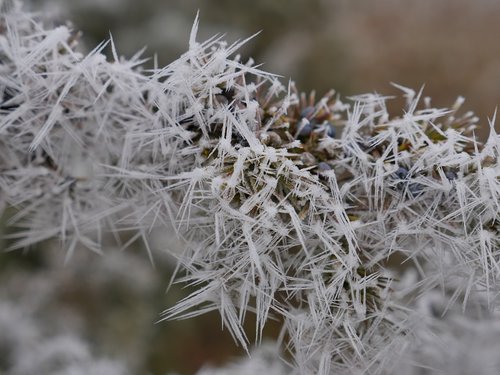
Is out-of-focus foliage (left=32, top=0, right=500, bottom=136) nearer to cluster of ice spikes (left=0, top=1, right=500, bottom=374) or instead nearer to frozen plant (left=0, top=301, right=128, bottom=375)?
cluster of ice spikes (left=0, top=1, right=500, bottom=374)

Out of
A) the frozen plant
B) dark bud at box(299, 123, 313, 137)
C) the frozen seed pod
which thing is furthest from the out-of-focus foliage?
the frozen plant

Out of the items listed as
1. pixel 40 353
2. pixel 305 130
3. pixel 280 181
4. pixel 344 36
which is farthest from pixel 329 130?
pixel 344 36

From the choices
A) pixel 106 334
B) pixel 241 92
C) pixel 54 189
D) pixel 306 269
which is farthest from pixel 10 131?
pixel 106 334

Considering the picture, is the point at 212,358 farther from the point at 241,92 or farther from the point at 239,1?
the point at 241,92

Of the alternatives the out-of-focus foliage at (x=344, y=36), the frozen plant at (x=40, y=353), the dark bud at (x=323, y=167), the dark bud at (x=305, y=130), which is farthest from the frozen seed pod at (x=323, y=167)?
the frozen plant at (x=40, y=353)

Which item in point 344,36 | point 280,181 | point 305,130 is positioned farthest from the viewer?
point 344,36

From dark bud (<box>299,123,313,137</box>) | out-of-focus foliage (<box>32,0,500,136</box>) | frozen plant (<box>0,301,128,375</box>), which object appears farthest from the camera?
out-of-focus foliage (<box>32,0,500,136</box>)

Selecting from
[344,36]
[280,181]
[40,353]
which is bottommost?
[40,353]

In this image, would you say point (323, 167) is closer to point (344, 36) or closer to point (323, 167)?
point (323, 167)
